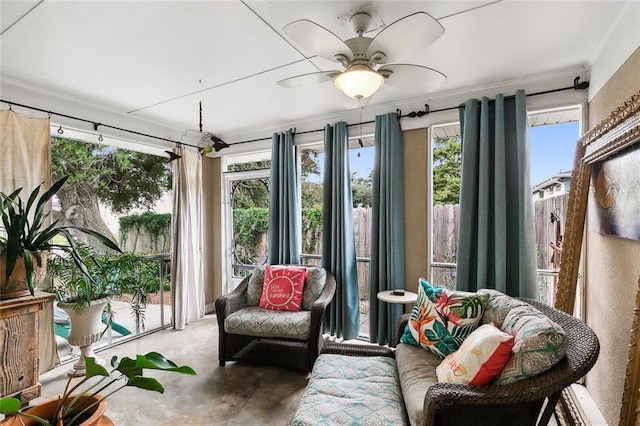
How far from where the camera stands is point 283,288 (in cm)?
316

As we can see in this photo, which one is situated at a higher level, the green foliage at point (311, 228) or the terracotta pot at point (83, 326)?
the green foliage at point (311, 228)

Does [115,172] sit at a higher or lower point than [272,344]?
higher

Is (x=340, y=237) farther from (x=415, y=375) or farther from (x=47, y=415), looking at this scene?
(x=47, y=415)

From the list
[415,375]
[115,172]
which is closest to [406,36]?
[415,375]

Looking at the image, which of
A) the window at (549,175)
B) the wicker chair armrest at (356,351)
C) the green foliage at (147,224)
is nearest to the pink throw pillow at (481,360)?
the wicker chair armrest at (356,351)

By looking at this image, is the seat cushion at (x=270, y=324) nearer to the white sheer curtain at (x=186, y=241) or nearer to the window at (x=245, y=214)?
the white sheer curtain at (x=186, y=241)

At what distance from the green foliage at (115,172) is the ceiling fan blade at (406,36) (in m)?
3.94

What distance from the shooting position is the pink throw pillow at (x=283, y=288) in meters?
3.09

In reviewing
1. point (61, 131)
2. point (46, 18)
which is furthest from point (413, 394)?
point (61, 131)

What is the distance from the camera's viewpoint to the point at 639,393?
1.26m

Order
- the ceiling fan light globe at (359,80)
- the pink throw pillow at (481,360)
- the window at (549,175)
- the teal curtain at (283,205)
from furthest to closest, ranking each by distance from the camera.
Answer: the teal curtain at (283,205) → the window at (549,175) → the ceiling fan light globe at (359,80) → the pink throw pillow at (481,360)

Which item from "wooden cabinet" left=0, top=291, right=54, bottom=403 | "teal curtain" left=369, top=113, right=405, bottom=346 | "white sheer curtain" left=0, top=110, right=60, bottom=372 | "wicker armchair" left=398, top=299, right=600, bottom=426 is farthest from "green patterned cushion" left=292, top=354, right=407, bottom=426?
"white sheer curtain" left=0, top=110, right=60, bottom=372

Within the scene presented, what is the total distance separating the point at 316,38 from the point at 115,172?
4614mm

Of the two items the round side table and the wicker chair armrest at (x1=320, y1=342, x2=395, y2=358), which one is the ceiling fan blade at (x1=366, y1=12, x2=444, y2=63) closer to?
the wicker chair armrest at (x1=320, y1=342, x2=395, y2=358)
